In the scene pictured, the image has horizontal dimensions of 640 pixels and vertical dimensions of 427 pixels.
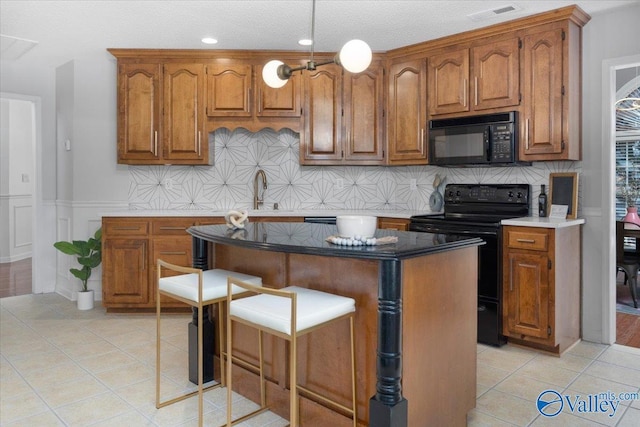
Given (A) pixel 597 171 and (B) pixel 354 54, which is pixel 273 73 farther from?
(A) pixel 597 171

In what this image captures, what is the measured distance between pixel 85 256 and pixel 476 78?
381 cm

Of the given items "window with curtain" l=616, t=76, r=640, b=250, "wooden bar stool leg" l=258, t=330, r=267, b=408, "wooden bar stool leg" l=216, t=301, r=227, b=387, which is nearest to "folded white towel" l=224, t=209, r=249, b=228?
"wooden bar stool leg" l=216, t=301, r=227, b=387

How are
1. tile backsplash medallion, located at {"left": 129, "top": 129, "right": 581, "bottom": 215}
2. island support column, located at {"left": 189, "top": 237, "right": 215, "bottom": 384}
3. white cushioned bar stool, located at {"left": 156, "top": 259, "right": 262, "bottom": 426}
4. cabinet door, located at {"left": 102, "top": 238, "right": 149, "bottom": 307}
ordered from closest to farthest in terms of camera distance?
white cushioned bar stool, located at {"left": 156, "top": 259, "right": 262, "bottom": 426}, island support column, located at {"left": 189, "top": 237, "right": 215, "bottom": 384}, cabinet door, located at {"left": 102, "top": 238, "right": 149, "bottom": 307}, tile backsplash medallion, located at {"left": 129, "top": 129, "right": 581, "bottom": 215}

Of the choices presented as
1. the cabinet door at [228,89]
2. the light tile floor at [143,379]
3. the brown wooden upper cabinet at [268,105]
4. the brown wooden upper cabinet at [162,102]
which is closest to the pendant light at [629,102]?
the brown wooden upper cabinet at [268,105]

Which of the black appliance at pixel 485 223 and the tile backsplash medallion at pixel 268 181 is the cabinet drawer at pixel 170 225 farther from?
the black appliance at pixel 485 223

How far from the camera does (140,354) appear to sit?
3.23m

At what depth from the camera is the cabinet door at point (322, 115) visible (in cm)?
448

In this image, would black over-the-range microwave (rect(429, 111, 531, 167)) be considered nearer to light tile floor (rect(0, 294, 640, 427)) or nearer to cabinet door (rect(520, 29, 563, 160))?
cabinet door (rect(520, 29, 563, 160))

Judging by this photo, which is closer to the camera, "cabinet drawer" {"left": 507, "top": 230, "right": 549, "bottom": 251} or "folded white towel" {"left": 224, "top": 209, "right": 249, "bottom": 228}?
"folded white towel" {"left": 224, "top": 209, "right": 249, "bottom": 228}

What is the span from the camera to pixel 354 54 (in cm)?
243

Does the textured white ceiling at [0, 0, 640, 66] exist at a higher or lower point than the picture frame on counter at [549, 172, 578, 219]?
higher

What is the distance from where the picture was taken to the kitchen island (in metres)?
1.78

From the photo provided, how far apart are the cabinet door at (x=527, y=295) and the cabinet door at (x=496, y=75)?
4.08 feet

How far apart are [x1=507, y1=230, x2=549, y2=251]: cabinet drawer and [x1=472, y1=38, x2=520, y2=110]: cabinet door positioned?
3.47ft
